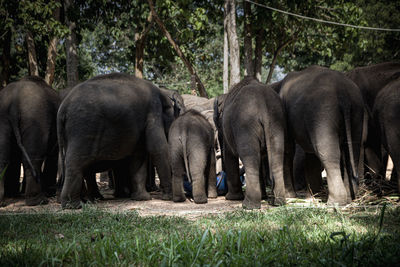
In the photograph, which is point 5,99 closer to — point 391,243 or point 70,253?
point 70,253

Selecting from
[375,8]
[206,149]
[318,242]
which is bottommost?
[318,242]

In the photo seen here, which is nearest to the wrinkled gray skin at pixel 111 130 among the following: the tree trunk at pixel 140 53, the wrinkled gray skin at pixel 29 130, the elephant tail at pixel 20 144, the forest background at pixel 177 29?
the elephant tail at pixel 20 144

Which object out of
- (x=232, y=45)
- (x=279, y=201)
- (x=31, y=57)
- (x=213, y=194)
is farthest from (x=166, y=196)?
(x=31, y=57)

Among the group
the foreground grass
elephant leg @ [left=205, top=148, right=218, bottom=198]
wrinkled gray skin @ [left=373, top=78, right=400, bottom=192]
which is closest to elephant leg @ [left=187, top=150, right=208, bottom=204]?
elephant leg @ [left=205, top=148, right=218, bottom=198]

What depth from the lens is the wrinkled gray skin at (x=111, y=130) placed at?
6.36 m

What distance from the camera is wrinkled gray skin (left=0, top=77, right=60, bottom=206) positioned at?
22.4 ft

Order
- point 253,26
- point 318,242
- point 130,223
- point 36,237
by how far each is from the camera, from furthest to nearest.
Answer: point 253,26, point 130,223, point 36,237, point 318,242

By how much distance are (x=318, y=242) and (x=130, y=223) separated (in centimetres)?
208

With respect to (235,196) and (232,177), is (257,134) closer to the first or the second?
(232,177)

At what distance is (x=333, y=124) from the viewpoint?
5.80 meters

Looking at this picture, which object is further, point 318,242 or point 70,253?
point 318,242

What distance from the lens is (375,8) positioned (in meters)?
21.8

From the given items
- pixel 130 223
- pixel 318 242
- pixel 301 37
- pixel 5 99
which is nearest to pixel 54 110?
pixel 5 99

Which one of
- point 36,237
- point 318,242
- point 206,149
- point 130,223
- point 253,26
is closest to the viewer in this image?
point 318,242
